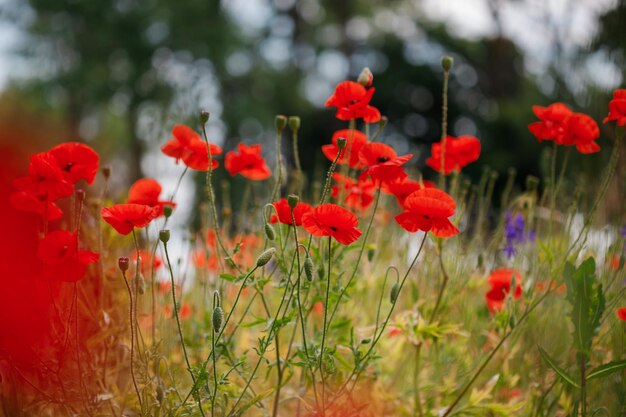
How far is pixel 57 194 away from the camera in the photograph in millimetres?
1609

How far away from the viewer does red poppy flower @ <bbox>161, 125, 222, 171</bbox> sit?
5.65 ft

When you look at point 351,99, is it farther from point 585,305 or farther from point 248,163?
point 585,305

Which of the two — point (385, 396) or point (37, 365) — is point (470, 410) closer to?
point (385, 396)

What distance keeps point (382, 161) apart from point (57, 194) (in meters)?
0.76

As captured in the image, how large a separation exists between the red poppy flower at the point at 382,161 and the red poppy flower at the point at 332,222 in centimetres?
18

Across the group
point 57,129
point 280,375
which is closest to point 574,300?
point 280,375

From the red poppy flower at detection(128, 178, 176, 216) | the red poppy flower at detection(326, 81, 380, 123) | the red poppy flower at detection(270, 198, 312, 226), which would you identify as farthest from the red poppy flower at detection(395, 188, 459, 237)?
the red poppy flower at detection(128, 178, 176, 216)

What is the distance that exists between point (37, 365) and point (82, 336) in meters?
0.23

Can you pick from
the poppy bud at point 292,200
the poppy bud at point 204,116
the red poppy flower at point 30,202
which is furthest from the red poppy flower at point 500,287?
the red poppy flower at point 30,202

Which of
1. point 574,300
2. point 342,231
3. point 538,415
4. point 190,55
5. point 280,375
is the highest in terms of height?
point 190,55

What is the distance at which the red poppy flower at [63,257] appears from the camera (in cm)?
150

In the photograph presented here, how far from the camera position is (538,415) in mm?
1927

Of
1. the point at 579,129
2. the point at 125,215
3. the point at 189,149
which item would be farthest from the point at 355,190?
the point at 125,215

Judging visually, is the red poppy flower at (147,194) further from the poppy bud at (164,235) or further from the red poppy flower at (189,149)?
the poppy bud at (164,235)
